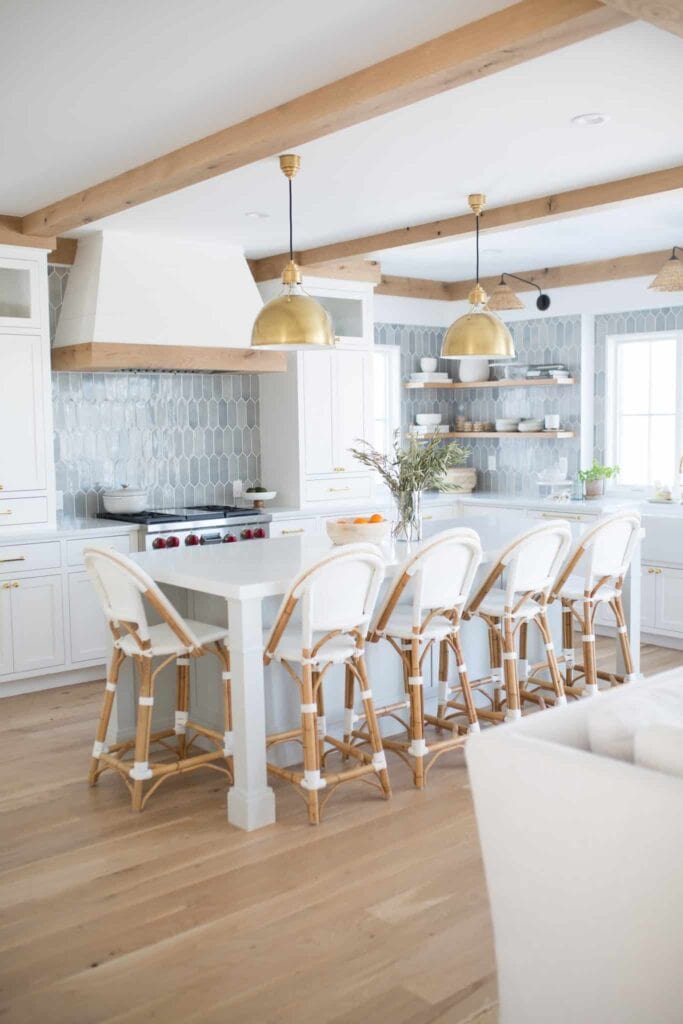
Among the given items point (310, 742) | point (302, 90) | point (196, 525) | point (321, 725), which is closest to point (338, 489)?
point (196, 525)

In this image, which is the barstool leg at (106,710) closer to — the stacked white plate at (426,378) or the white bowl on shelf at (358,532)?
the white bowl on shelf at (358,532)

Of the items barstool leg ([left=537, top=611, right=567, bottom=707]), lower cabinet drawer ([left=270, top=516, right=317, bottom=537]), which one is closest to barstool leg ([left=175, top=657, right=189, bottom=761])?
barstool leg ([left=537, top=611, right=567, bottom=707])

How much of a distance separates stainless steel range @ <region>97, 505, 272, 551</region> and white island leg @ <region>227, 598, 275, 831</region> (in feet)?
6.82

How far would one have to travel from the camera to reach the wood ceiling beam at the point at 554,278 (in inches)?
271

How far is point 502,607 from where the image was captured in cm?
436

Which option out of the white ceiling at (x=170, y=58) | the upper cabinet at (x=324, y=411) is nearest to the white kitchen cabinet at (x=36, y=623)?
the upper cabinet at (x=324, y=411)

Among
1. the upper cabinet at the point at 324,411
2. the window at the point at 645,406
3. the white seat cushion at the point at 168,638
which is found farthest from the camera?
the window at the point at 645,406

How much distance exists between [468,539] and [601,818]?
2.03m

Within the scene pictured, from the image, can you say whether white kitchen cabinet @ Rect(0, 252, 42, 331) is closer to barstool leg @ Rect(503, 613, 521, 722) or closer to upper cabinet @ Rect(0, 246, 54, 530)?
upper cabinet @ Rect(0, 246, 54, 530)

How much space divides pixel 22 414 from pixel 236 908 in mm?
3356

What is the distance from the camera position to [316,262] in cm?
636

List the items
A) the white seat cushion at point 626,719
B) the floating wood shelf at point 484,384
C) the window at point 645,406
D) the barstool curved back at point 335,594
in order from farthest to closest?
the floating wood shelf at point 484,384 < the window at point 645,406 < the barstool curved back at point 335,594 < the white seat cushion at point 626,719

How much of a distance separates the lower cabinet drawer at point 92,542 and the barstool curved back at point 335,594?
221 centimetres

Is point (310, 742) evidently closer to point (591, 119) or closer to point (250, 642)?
point (250, 642)
